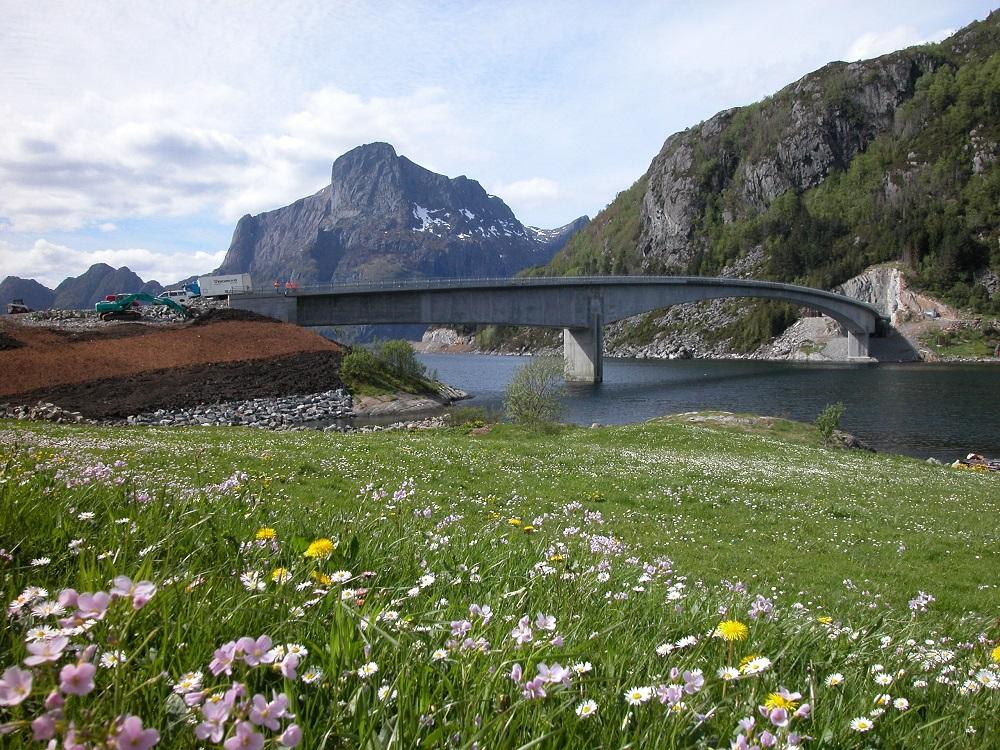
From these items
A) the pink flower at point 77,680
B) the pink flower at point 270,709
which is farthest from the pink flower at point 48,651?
the pink flower at point 270,709

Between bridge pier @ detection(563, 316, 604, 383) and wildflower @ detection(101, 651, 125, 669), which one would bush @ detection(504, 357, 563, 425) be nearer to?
wildflower @ detection(101, 651, 125, 669)

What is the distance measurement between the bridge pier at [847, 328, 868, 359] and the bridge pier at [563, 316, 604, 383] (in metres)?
69.9

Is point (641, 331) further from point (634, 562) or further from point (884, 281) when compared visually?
point (634, 562)

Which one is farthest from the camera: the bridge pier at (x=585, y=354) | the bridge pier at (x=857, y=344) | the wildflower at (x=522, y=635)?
the bridge pier at (x=857, y=344)

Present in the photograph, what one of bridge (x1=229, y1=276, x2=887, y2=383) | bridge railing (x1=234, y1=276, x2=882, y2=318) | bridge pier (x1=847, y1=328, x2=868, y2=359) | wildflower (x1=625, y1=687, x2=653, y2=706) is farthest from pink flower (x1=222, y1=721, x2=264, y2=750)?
bridge pier (x1=847, y1=328, x2=868, y2=359)

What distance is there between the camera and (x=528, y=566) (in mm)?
4625

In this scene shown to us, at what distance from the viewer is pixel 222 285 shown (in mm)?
68438

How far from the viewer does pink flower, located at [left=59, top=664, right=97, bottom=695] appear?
1.29 m

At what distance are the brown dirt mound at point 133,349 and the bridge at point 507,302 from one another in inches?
369

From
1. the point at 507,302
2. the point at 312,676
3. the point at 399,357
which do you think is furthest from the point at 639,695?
the point at 507,302

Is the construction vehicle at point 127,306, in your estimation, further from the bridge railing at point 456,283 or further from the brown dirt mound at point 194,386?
the brown dirt mound at point 194,386

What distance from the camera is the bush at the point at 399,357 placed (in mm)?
57375

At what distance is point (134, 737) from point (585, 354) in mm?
86459

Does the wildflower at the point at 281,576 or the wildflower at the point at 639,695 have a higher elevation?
the wildflower at the point at 281,576
